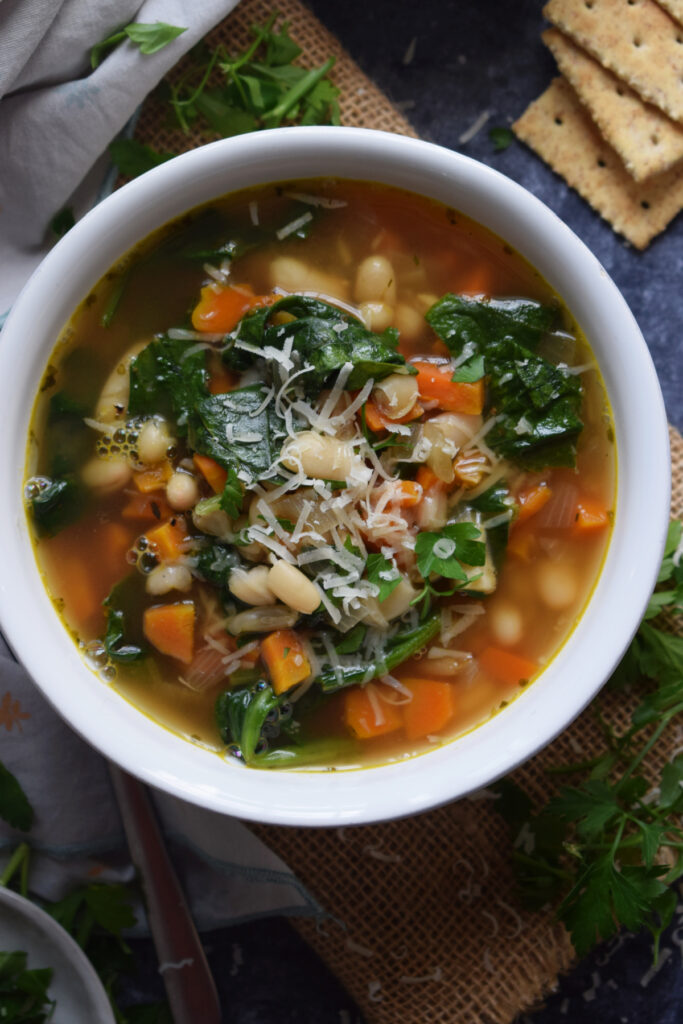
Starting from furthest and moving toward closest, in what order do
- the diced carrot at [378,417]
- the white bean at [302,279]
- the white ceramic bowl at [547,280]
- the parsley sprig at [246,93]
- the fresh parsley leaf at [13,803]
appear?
the fresh parsley leaf at [13,803], the parsley sprig at [246,93], the white bean at [302,279], the diced carrot at [378,417], the white ceramic bowl at [547,280]

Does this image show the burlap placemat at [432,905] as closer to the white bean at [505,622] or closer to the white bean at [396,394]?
the white bean at [505,622]

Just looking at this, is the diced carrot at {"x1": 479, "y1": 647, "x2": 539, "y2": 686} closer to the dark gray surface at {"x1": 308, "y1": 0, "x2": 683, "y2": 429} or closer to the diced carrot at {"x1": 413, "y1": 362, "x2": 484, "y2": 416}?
the diced carrot at {"x1": 413, "y1": 362, "x2": 484, "y2": 416}

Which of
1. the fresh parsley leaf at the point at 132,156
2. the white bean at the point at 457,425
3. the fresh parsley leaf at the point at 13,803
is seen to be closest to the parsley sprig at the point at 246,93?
the fresh parsley leaf at the point at 132,156

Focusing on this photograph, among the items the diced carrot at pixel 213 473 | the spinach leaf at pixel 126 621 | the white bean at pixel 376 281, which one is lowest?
the spinach leaf at pixel 126 621

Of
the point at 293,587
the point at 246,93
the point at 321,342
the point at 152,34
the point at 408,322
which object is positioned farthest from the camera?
the point at 246,93

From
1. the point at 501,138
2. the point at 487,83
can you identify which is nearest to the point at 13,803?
the point at 501,138

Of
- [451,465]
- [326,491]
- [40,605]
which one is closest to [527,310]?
[451,465]

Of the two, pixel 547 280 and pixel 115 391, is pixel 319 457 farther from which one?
pixel 547 280

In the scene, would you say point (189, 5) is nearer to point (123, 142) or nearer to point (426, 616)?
point (123, 142)
